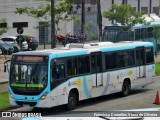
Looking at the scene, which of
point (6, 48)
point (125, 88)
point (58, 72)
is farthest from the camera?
point (6, 48)

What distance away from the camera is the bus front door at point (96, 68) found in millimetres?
22344

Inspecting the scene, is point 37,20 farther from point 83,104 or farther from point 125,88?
point 83,104

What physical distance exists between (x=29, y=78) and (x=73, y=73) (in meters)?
2.24

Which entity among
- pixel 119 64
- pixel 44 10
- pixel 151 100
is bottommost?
pixel 151 100

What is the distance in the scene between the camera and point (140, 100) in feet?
76.6

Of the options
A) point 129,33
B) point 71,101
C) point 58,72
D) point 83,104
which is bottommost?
point 83,104

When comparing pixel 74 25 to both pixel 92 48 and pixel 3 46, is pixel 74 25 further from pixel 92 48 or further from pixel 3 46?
pixel 92 48

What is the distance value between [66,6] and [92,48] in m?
15.1

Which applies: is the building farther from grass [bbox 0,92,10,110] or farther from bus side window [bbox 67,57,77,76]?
bus side window [bbox 67,57,77,76]

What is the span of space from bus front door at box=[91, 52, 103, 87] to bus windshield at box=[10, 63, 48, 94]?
11.0 ft

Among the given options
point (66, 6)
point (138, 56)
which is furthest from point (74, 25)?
point (138, 56)

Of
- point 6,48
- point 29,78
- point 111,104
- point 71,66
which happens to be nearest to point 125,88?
point 111,104

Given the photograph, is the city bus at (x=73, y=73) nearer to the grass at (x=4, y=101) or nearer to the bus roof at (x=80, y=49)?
the bus roof at (x=80, y=49)

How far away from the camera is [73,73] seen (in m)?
21.0
